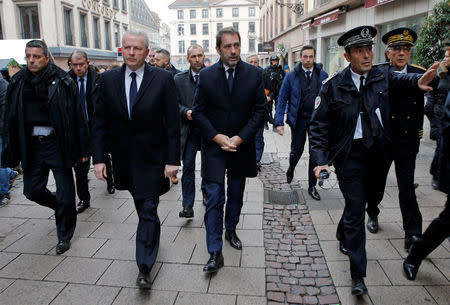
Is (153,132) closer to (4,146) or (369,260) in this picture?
(4,146)

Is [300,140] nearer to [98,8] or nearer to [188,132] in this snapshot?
[188,132]

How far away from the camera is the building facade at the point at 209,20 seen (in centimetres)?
8100

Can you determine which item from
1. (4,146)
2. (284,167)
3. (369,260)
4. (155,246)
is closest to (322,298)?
(369,260)

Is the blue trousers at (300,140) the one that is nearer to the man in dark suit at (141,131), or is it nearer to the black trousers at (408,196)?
the black trousers at (408,196)

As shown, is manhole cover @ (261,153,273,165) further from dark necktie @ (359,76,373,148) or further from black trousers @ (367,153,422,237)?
dark necktie @ (359,76,373,148)

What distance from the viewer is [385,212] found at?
489 centimetres

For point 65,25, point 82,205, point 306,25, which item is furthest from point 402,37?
point 65,25

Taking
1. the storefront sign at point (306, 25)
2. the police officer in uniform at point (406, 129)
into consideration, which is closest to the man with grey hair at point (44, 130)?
the police officer in uniform at point (406, 129)

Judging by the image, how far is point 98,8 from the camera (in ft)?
106

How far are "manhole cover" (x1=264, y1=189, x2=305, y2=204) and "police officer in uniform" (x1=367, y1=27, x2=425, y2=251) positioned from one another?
181 cm

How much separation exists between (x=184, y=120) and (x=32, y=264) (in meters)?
2.42

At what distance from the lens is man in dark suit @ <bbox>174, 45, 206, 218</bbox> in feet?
16.3

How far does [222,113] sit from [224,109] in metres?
0.04

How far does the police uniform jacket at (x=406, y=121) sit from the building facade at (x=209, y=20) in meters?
78.5
